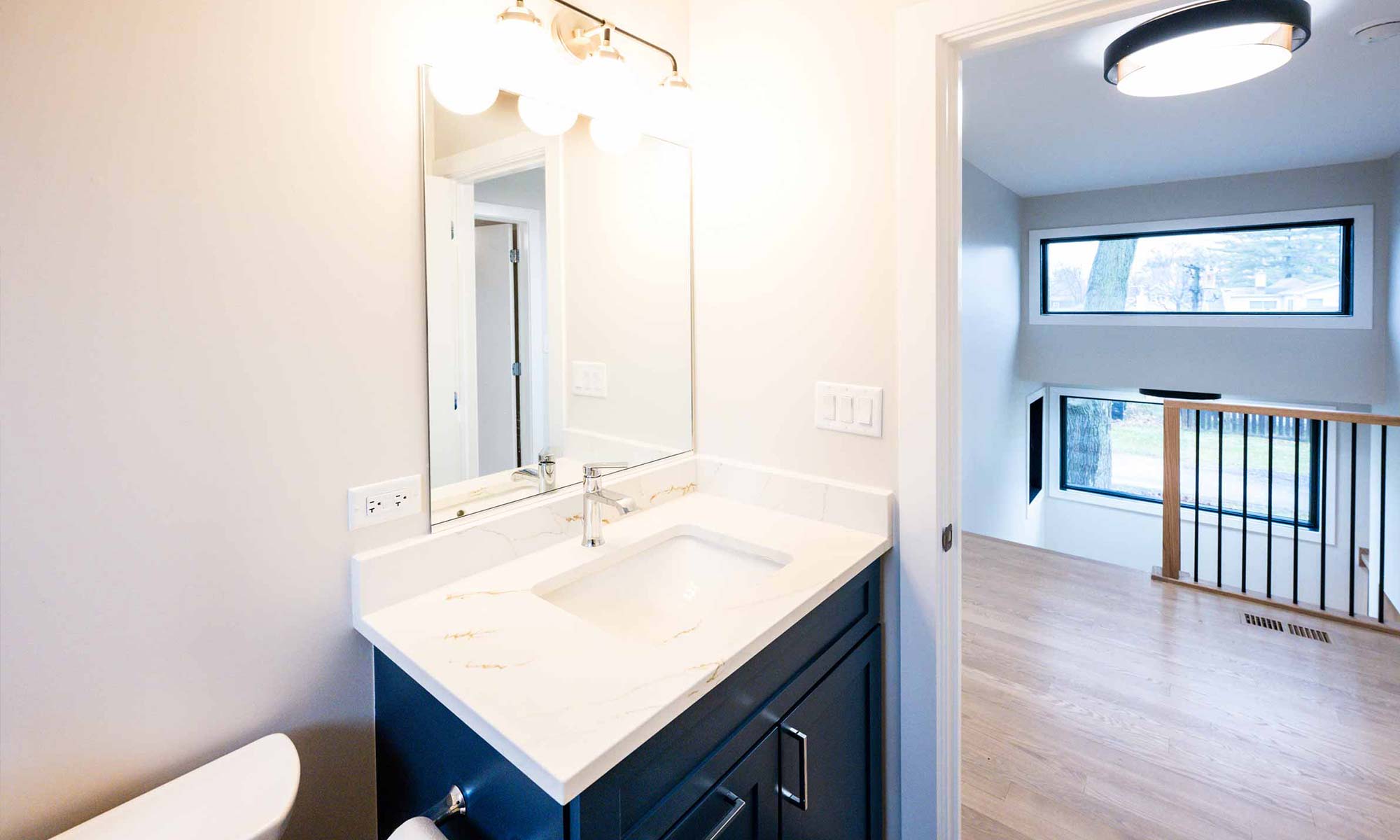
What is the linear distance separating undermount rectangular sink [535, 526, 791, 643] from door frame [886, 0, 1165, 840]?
35 centimetres

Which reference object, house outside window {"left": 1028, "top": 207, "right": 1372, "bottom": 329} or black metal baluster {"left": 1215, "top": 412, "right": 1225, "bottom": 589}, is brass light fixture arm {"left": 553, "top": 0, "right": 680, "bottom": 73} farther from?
house outside window {"left": 1028, "top": 207, "right": 1372, "bottom": 329}

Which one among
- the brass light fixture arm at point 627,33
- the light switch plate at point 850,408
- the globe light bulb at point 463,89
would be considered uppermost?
the brass light fixture arm at point 627,33

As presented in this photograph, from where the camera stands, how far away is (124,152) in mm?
916

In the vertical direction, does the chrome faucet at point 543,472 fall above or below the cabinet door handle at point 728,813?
above

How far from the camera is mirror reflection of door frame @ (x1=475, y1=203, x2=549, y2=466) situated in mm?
1475

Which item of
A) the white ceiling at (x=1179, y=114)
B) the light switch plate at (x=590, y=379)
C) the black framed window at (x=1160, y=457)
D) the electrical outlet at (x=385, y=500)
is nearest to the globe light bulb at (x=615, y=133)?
the light switch plate at (x=590, y=379)

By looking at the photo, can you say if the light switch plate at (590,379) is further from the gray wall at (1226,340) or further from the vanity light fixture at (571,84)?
the gray wall at (1226,340)

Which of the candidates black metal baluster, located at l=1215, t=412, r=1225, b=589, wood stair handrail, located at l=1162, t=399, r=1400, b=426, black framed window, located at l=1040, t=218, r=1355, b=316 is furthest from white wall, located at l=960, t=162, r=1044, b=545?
black metal baluster, located at l=1215, t=412, r=1225, b=589

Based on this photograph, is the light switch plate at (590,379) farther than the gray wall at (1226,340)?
No

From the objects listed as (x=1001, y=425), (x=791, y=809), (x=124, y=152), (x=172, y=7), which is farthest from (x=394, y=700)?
(x=1001, y=425)

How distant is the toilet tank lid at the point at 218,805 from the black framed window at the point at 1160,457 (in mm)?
6591

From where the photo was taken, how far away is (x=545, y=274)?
1544mm

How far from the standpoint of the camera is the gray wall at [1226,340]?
15.5 ft

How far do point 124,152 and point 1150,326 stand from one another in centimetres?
665
